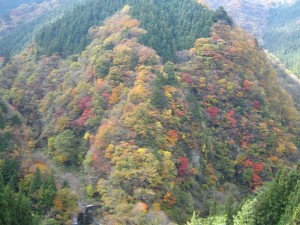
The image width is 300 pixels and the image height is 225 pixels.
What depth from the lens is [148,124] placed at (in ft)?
186

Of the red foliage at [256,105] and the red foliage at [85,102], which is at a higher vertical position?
the red foliage at [256,105]

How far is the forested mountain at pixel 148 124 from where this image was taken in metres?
48.2

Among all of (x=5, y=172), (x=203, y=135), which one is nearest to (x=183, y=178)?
(x=203, y=135)

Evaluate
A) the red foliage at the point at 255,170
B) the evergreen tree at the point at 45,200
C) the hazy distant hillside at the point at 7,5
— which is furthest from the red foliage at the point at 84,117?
the hazy distant hillside at the point at 7,5

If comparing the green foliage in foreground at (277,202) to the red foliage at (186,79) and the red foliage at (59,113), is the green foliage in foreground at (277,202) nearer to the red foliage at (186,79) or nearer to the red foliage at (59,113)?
the red foliage at (186,79)

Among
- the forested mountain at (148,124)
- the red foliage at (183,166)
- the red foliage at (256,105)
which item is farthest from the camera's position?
the red foliage at (256,105)

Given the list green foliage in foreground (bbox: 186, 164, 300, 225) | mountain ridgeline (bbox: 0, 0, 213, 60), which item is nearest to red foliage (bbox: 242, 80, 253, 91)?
mountain ridgeline (bbox: 0, 0, 213, 60)

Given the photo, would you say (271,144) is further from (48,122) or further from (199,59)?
(48,122)

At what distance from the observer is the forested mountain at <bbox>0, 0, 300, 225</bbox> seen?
48219 mm

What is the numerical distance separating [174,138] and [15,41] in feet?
279

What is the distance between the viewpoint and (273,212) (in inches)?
1378

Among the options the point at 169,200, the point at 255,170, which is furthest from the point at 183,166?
the point at 255,170

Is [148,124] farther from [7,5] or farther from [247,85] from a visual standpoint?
[7,5]

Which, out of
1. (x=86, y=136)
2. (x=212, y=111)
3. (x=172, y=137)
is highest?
(x=212, y=111)
